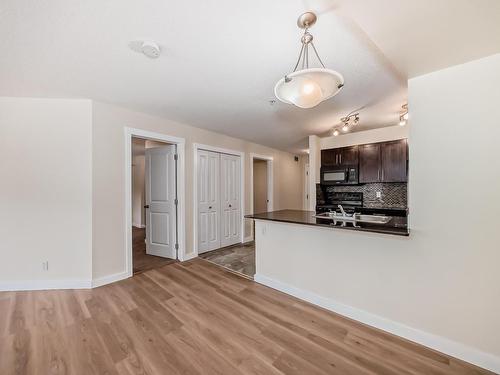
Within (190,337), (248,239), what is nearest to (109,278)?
(190,337)

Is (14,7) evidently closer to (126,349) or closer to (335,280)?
(126,349)

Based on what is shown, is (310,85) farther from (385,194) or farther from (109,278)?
(385,194)

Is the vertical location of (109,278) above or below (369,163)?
below

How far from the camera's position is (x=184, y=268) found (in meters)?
3.45

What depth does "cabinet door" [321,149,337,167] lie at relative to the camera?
4.60 metres

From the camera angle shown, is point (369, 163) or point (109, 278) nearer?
point (109, 278)

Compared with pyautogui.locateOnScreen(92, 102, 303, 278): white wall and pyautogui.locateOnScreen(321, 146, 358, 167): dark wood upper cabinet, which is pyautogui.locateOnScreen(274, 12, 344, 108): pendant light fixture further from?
pyautogui.locateOnScreen(321, 146, 358, 167): dark wood upper cabinet

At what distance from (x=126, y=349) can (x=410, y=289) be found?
97.7 inches

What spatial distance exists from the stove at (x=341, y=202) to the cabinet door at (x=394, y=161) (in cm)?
70

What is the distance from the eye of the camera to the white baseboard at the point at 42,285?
265 centimetres

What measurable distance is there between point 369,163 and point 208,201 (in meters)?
3.34

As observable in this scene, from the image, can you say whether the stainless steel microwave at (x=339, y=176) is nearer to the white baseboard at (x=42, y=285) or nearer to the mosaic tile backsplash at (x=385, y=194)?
the mosaic tile backsplash at (x=385, y=194)

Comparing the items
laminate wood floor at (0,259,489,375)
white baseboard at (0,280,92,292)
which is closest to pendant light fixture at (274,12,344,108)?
laminate wood floor at (0,259,489,375)

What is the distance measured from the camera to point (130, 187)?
3135 mm
